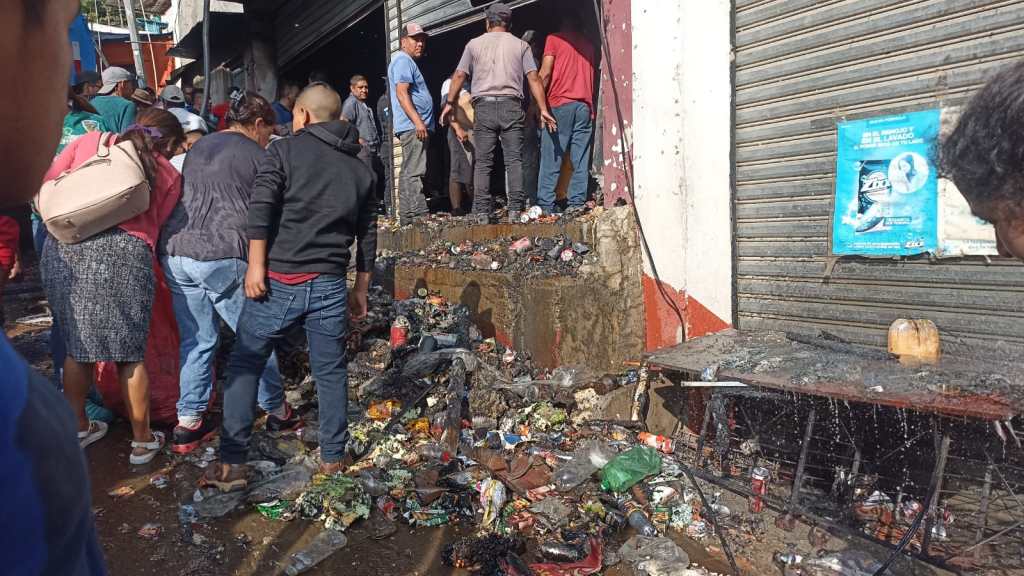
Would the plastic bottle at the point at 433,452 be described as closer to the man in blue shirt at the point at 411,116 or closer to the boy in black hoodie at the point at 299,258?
the boy in black hoodie at the point at 299,258

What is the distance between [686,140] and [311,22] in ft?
28.9

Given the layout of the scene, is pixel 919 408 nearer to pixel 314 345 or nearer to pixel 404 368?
pixel 314 345

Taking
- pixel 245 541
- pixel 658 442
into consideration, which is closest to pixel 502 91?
pixel 658 442

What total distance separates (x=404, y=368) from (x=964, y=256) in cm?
396

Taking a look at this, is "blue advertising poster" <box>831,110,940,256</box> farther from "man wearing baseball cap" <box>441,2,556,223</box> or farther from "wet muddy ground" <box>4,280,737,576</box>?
"man wearing baseball cap" <box>441,2,556,223</box>

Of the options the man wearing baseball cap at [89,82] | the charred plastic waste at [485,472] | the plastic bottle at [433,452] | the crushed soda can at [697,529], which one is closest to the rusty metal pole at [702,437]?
the charred plastic waste at [485,472]

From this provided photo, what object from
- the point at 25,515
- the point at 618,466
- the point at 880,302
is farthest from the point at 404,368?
the point at 25,515

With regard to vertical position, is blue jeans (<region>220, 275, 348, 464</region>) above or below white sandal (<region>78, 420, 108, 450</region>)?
above

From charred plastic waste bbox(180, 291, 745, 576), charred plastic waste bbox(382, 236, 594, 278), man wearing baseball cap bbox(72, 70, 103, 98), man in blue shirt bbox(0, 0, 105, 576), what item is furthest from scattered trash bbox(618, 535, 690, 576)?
man wearing baseball cap bbox(72, 70, 103, 98)

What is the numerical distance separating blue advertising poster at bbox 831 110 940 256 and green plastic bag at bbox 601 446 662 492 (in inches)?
74.9

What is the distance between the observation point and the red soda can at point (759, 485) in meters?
3.78

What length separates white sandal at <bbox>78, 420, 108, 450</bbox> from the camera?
13.4 ft

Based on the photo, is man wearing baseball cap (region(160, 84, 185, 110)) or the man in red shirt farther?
man wearing baseball cap (region(160, 84, 185, 110))

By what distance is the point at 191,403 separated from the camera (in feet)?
13.5
